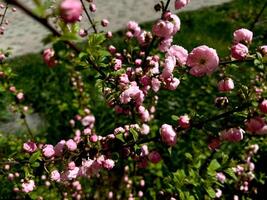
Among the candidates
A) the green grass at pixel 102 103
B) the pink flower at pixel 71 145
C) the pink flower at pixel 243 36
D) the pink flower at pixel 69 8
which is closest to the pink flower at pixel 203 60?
the pink flower at pixel 243 36

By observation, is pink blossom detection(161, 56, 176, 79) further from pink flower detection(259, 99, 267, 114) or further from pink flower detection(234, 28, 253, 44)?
pink flower detection(259, 99, 267, 114)

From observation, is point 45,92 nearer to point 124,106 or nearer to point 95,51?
point 124,106

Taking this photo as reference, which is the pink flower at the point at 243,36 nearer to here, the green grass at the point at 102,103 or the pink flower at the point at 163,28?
the pink flower at the point at 163,28

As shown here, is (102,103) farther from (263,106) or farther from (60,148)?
(263,106)

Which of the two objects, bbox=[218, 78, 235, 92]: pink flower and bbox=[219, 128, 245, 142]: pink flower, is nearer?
bbox=[219, 128, 245, 142]: pink flower

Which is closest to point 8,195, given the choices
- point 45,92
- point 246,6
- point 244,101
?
point 45,92

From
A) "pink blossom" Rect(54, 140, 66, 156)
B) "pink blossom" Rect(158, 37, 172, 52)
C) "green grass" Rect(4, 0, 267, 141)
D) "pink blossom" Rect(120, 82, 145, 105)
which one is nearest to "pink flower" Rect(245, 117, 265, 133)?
"pink blossom" Rect(120, 82, 145, 105)

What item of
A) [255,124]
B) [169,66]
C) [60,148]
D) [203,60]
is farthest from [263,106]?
[60,148]
